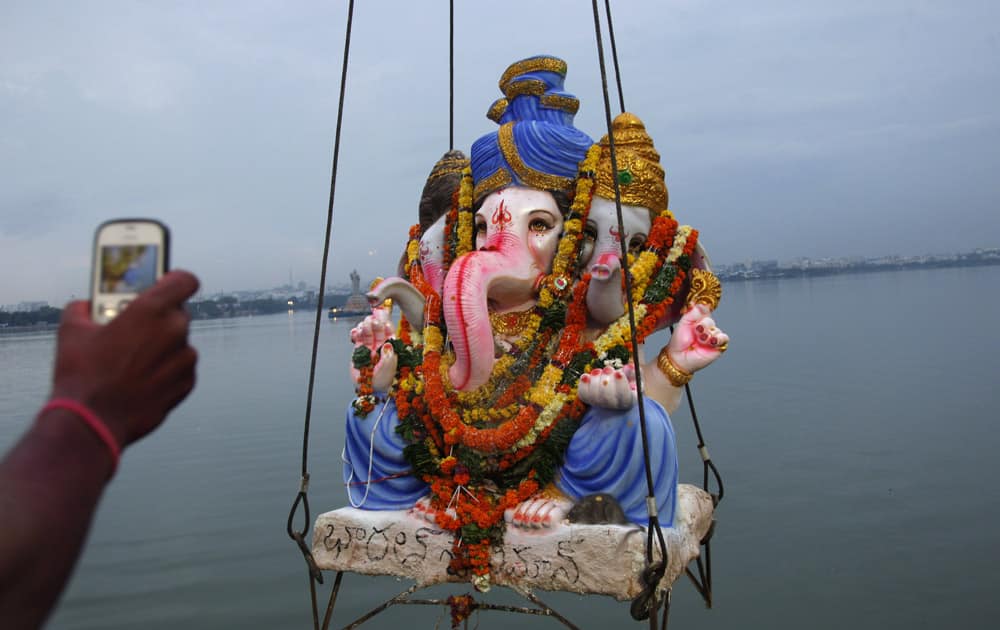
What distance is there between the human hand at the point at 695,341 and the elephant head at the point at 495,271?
674 millimetres

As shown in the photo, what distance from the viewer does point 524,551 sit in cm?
316

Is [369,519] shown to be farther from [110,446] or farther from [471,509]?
[110,446]

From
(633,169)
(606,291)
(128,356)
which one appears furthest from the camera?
(633,169)

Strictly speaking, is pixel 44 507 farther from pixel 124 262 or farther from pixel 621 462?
pixel 621 462

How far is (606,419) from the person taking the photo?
3.26 metres

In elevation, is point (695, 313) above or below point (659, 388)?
above

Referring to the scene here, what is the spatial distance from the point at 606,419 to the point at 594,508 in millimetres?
356

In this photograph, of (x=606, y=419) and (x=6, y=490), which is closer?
(x=6, y=490)

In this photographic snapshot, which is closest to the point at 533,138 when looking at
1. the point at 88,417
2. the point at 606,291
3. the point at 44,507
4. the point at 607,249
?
the point at 607,249

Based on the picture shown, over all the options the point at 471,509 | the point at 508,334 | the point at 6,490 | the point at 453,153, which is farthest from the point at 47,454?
the point at 453,153

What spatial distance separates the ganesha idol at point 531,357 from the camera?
10.5 ft

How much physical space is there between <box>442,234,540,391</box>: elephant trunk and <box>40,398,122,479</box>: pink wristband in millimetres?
2386

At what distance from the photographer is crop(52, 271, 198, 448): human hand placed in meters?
1.01

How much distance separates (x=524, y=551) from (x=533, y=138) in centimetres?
184
